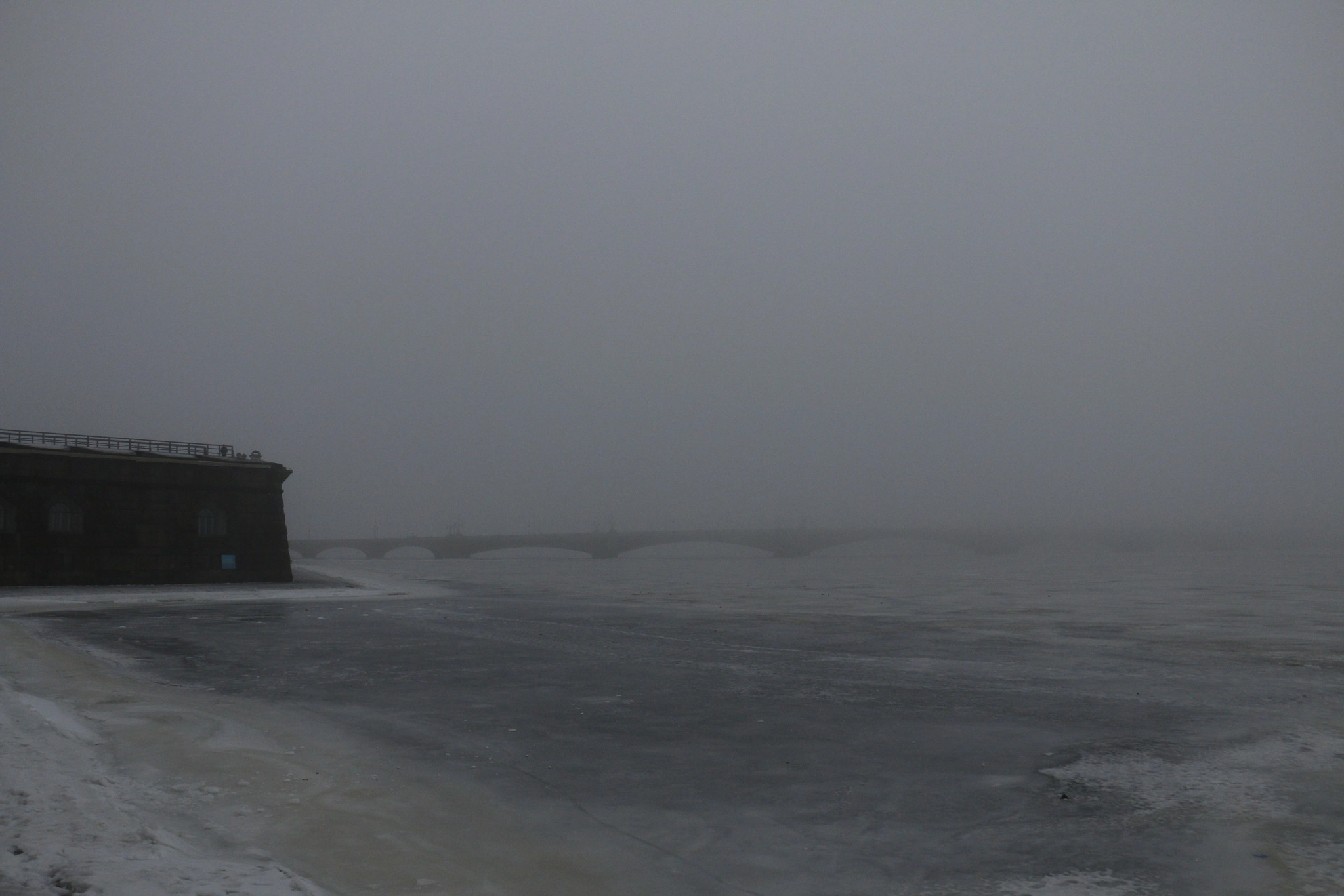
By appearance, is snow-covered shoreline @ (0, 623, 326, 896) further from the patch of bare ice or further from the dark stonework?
the dark stonework

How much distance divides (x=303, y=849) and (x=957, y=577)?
68.0 metres

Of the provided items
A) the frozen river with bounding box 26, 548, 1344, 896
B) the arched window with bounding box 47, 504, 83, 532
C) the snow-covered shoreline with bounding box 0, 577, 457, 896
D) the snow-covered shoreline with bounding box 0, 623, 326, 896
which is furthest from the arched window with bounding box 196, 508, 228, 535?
the snow-covered shoreline with bounding box 0, 623, 326, 896

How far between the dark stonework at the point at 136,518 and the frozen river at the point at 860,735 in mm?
17615

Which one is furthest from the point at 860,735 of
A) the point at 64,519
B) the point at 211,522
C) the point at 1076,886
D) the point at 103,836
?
the point at 211,522

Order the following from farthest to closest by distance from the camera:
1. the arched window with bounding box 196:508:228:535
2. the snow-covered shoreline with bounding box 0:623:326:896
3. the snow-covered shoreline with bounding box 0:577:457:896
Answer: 1. the arched window with bounding box 196:508:228:535
2. the snow-covered shoreline with bounding box 0:577:457:896
3. the snow-covered shoreline with bounding box 0:623:326:896

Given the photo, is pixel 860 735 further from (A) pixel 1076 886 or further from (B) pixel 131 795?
(B) pixel 131 795

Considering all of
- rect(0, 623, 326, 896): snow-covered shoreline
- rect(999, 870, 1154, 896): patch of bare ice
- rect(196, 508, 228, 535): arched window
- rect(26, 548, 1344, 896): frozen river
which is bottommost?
rect(26, 548, 1344, 896): frozen river

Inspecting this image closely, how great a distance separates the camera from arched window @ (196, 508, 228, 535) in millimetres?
46188

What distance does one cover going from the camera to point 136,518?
44125mm

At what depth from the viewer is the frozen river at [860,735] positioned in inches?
263

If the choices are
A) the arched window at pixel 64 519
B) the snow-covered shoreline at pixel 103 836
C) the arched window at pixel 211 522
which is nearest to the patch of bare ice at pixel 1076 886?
the snow-covered shoreline at pixel 103 836

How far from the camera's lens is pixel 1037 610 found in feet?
106

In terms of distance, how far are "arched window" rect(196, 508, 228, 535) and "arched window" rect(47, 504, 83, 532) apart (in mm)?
5210

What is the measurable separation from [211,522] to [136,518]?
350cm
